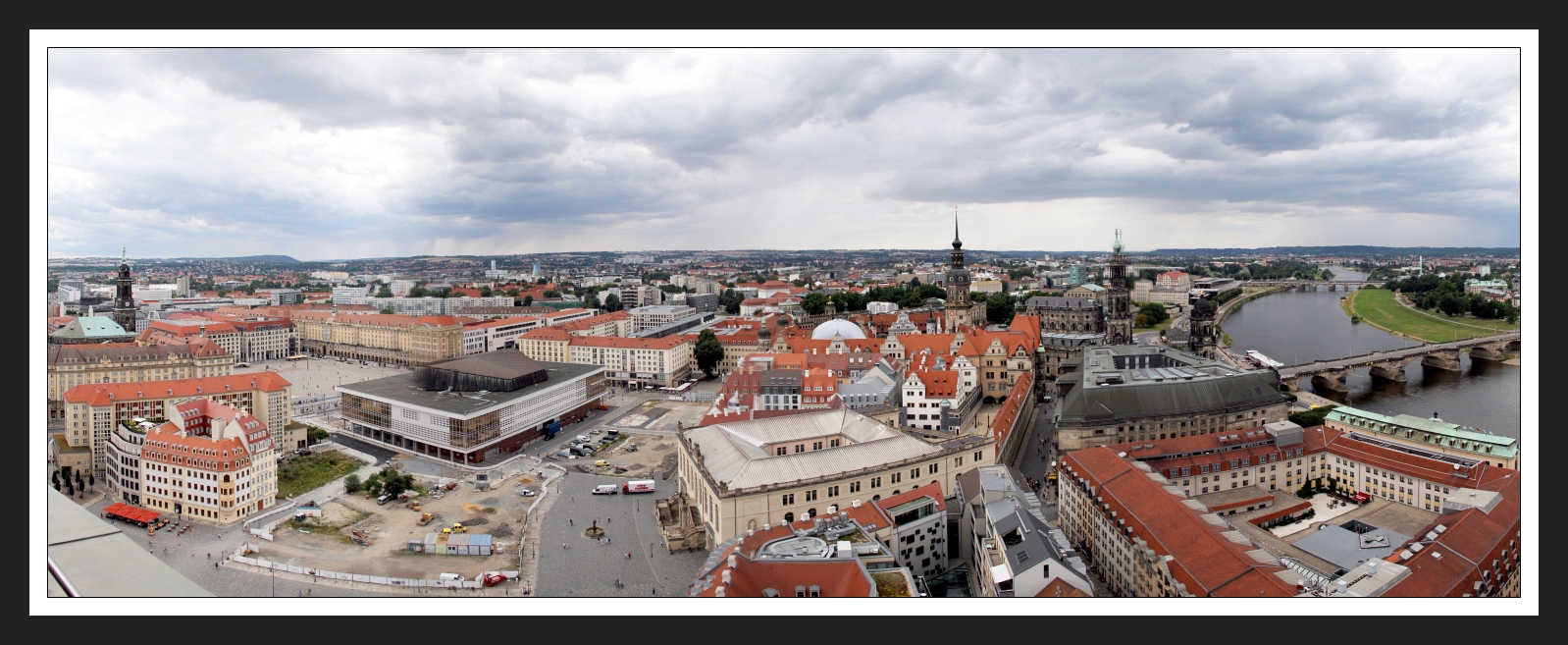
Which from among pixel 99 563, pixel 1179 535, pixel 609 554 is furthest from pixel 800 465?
pixel 99 563

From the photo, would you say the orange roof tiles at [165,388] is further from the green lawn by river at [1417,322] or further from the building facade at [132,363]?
the green lawn by river at [1417,322]

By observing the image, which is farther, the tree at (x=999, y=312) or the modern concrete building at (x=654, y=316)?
the tree at (x=999, y=312)

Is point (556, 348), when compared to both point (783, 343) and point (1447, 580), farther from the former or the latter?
point (1447, 580)

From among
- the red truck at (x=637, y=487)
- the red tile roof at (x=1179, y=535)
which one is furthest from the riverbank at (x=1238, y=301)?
the red truck at (x=637, y=487)


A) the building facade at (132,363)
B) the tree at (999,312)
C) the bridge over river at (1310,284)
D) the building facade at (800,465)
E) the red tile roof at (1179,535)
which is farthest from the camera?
the bridge over river at (1310,284)

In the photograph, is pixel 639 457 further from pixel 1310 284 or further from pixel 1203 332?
pixel 1310 284

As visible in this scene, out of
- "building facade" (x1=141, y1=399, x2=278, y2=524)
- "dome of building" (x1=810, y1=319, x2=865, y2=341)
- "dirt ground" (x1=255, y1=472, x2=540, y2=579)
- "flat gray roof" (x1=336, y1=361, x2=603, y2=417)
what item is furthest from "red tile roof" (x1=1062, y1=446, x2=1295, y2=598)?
"dome of building" (x1=810, y1=319, x2=865, y2=341)

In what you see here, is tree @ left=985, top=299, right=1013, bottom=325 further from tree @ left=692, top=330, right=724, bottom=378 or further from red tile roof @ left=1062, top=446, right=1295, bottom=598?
red tile roof @ left=1062, top=446, right=1295, bottom=598
